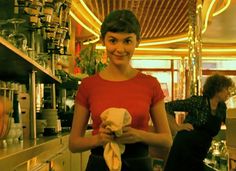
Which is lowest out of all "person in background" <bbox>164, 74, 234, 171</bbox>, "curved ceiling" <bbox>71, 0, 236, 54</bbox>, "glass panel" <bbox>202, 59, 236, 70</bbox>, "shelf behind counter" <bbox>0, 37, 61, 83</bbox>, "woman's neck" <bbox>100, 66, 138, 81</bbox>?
"person in background" <bbox>164, 74, 234, 171</bbox>

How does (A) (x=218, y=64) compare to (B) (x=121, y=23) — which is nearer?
(B) (x=121, y=23)

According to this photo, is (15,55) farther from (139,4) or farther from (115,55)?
(139,4)

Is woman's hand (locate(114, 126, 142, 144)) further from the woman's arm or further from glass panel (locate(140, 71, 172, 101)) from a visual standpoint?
glass panel (locate(140, 71, 172, 101))

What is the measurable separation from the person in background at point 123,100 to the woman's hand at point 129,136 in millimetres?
10

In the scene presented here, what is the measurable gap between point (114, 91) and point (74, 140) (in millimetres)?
209

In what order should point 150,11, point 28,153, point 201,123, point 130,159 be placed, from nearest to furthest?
1. point 130,159
2. point 28,153
3. point 201,123
4. point 150,11

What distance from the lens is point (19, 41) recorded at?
2.58 m

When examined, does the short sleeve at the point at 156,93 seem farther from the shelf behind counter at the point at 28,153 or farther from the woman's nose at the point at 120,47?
the shelf behind counter at the point at 28,153

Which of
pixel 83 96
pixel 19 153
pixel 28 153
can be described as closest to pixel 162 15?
pixel 28 153

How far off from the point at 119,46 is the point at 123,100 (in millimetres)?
171

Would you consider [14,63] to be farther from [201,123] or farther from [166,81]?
[166,81]

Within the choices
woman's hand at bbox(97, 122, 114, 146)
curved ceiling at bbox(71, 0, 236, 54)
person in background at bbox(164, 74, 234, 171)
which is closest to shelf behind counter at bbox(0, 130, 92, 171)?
woman's hand at bbox(97, 122, 114, 146)

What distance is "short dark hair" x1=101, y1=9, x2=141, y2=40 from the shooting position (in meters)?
1.38

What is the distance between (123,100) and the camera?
1372 mm
